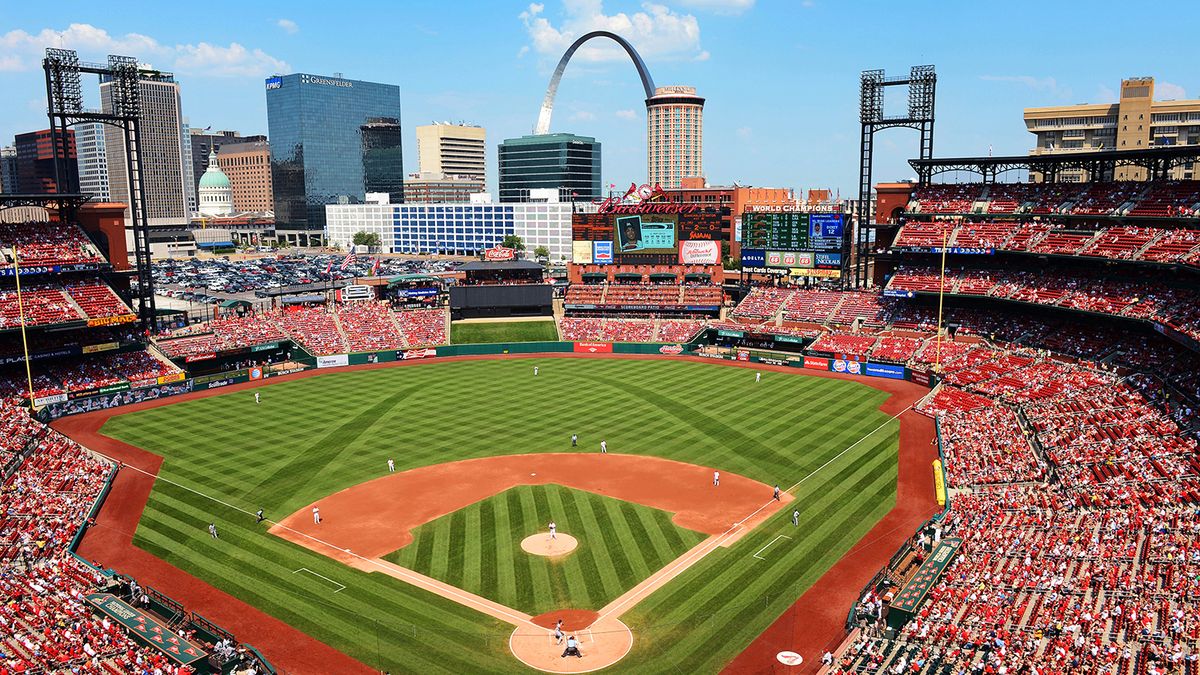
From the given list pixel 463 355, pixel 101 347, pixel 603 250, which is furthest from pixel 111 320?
pixel 603 250

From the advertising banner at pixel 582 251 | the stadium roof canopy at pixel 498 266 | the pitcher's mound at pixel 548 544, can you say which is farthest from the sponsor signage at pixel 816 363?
the pitcher's mound at pixel 548 544

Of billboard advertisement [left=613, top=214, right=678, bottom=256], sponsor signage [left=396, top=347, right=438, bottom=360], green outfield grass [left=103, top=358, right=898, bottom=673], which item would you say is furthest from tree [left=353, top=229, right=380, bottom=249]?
→ green outfield grass [left=103, top=358, right=898, bottom=673]

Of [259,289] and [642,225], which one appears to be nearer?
[642,225]

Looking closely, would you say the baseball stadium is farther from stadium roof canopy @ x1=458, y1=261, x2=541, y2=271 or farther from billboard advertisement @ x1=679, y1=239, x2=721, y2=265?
stadium roof canopy @ x1=458, y1=261, x2=541, y2=271

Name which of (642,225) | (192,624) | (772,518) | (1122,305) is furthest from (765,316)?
(192,624)

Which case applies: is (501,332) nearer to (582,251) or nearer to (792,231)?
(582,251)

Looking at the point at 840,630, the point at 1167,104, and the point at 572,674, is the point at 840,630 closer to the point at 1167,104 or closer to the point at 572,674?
the point at 572,674
